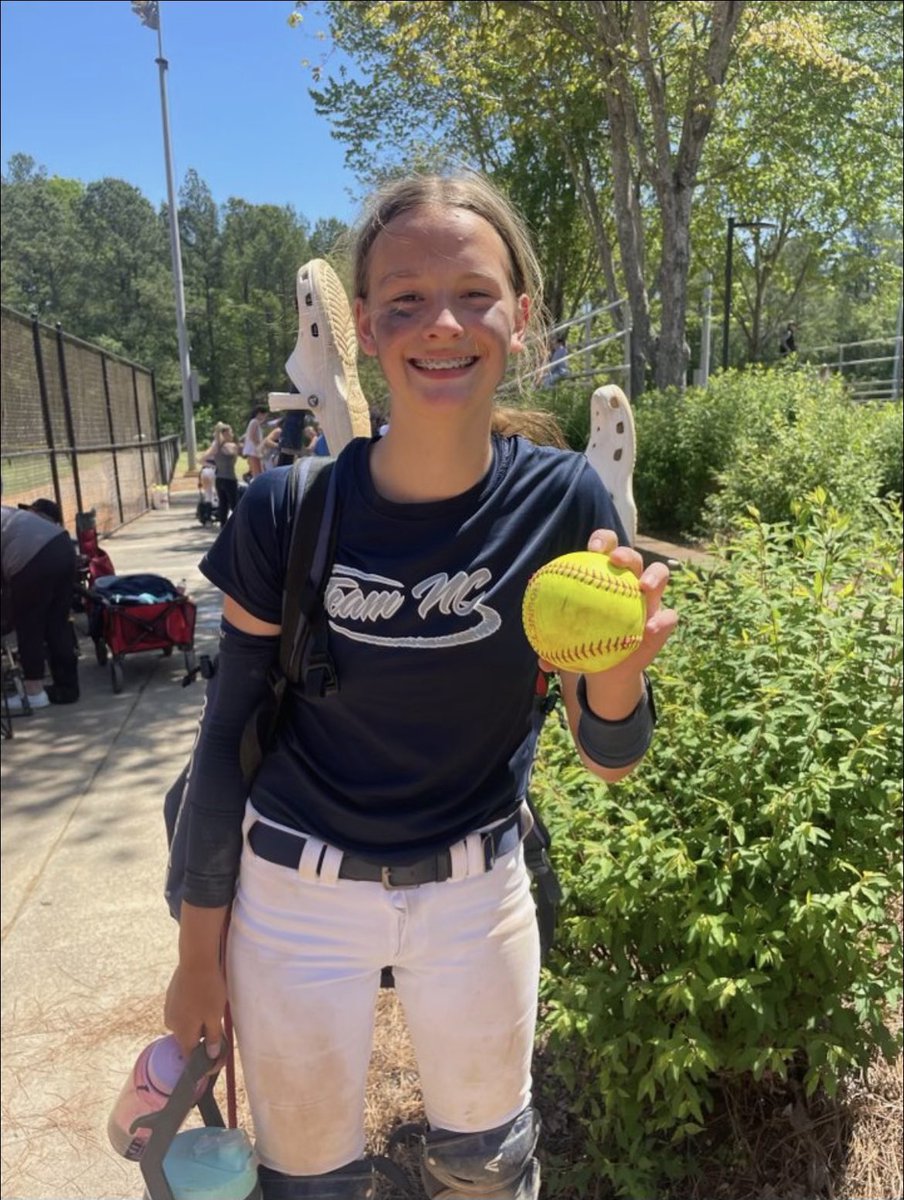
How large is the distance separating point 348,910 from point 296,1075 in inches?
11.6

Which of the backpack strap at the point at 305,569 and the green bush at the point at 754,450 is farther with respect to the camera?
the green bush at the point at 754,450

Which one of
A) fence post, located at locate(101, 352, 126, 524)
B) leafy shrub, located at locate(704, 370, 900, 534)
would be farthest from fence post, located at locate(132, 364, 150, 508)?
leafy shrub, located at locate(704, 370, 900, 534)

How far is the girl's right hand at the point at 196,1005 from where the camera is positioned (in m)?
1.47

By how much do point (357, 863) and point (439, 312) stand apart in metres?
0.89

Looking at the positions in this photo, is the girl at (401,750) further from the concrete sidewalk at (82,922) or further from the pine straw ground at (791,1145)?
the concrete sidewalk at (82,922)

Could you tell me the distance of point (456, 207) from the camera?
4.97ft

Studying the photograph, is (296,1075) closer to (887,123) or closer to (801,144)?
(801,144)

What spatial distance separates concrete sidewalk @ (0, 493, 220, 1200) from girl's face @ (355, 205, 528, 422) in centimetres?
242

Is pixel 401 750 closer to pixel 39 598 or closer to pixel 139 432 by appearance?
pixel 39 598

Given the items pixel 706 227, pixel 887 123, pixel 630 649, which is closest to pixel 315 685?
pixel 630 649

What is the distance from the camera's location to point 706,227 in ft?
79.9

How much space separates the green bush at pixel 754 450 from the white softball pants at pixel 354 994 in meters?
4.35

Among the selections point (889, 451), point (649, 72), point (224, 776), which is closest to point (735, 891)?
point (224, 776)

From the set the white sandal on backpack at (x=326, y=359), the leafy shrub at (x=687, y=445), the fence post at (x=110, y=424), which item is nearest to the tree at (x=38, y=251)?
the fence post at (x=110, y=424)
